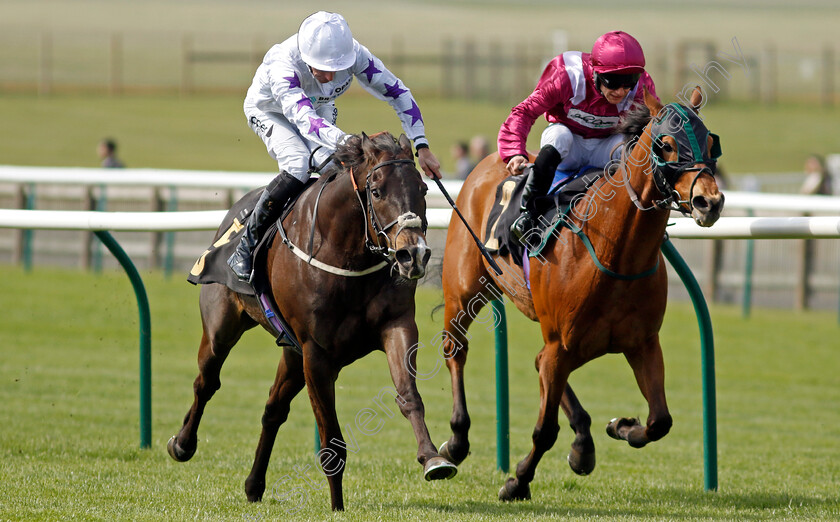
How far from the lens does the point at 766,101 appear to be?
40688mm

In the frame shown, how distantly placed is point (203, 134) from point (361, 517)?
90.8 feet

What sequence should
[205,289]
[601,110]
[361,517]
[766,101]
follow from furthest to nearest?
[766,101] < [205,289] < [601,110] < [361,517]

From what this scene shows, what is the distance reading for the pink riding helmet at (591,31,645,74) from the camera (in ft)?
16.5

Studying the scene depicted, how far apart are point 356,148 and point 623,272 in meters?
1.23

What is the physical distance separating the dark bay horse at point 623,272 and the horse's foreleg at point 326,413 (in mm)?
854

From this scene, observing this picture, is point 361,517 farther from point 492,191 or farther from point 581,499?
point 492,191

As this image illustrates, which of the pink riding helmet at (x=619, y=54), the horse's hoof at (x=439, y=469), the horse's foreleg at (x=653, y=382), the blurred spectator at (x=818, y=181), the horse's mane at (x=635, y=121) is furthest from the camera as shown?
the blurred spectator at (x=818, y=181)

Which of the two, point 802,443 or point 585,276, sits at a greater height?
point 585,276

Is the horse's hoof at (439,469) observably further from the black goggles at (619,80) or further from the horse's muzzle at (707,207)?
the black goggles at (619,80)

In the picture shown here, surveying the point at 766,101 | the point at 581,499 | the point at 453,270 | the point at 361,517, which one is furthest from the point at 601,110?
the point at 766,101

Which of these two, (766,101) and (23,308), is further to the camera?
(766,101)

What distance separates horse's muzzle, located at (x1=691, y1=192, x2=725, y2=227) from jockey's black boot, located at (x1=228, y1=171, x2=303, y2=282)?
73.4 inches

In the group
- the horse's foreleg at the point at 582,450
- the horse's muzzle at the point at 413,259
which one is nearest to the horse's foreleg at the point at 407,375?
the horse's muzzle at the point at 413,259

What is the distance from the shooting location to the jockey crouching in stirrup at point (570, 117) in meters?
5.21
